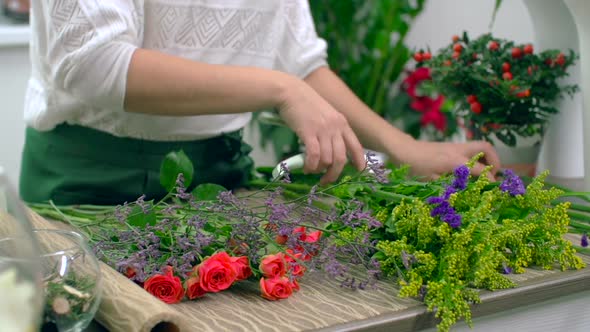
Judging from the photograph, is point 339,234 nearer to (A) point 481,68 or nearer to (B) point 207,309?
(B) point 207,309

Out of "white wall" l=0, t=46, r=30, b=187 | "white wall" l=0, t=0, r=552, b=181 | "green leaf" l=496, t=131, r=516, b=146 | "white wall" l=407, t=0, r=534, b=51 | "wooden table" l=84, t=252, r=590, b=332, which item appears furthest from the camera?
"white wall" l=0, t=46, r=30, b=187

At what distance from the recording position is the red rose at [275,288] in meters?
0.79

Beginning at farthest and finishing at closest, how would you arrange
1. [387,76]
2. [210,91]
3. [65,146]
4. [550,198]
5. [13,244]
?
1. [387,76]
2. [65,146]
3. [210,91]
4. [550,198]
5. [13,244]

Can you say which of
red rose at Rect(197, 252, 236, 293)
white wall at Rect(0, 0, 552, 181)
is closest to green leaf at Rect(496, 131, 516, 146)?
red rose at Rect(197, 252, 236, 293)

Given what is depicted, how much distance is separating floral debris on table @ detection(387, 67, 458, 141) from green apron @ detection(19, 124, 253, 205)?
1.43m

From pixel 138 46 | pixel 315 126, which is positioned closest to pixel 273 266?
pixel 315 126

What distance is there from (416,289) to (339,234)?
0.42ft

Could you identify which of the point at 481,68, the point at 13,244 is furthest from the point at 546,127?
the point at 13,244

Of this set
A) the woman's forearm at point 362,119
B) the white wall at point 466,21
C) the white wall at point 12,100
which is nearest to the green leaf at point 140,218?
the woman's forearm at point 362,119

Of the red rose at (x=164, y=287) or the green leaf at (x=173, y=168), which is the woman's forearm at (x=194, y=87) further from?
the red rose at (x=164, y=287)

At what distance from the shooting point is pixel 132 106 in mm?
1062

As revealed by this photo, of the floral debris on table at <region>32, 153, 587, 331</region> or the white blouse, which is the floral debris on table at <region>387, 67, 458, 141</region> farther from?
the floral debris on table at <region>32, 153, 587, 331</region>

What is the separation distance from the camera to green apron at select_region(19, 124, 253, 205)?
125 cm

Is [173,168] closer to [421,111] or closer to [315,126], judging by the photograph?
[315,126]
